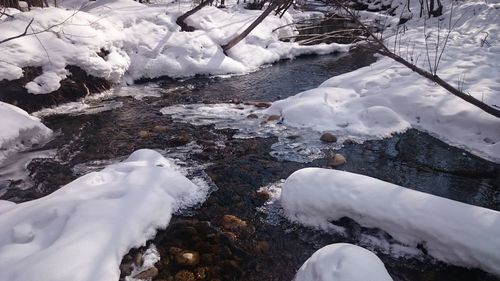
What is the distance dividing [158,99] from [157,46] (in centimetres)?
229

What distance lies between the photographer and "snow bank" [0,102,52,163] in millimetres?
4770

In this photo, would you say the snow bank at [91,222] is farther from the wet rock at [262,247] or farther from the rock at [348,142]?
the rock at [348,142]

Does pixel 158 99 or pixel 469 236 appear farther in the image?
pixel 158 99

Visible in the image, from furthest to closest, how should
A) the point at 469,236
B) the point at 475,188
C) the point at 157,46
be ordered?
the point at 157,46
the point at 475,188
the point at 469,236

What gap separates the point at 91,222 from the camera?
291 cm

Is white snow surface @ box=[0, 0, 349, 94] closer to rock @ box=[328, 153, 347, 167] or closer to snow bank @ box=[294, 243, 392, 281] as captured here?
rock @ box=[328, 153, 347, 167]

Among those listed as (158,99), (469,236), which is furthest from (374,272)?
(158,99)

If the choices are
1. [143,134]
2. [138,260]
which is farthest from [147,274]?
[143,134]

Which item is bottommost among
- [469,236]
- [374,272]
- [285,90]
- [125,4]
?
[285,90]

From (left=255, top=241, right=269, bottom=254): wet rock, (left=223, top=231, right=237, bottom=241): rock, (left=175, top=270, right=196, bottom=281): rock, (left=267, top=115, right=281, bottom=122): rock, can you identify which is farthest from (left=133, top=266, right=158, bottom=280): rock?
(left=267, top=115, right=281, bottom=122): rock

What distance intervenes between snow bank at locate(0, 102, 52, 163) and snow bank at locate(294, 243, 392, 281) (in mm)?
4121

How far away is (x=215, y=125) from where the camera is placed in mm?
5836

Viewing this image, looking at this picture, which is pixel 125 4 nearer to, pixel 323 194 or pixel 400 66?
pixel 400 66

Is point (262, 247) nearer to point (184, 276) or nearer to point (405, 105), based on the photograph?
point (184, 276)
